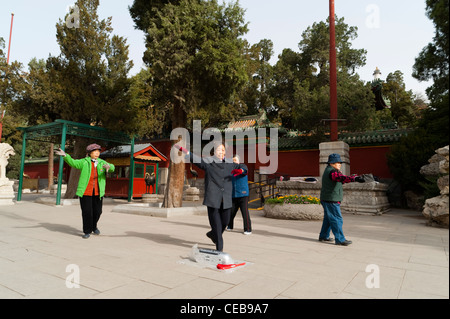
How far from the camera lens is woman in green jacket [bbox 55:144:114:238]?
205 inches

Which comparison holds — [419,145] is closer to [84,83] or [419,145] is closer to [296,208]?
[296,208]

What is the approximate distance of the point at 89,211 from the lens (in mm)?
5238

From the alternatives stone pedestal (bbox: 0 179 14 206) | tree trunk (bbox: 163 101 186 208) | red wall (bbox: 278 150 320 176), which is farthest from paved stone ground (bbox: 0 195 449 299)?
red wall (bbox: 278 150 320 176)

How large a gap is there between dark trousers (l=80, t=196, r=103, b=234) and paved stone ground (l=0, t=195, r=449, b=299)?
280mm

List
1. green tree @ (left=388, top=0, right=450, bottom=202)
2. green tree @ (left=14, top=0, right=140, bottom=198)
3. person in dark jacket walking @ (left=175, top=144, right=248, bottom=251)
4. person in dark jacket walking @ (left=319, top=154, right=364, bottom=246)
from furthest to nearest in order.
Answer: green tree @ (left=14, top=0, right=140, bottom=198), green tree @ (left=388, top=0, right=450, bottom=202), person in dark jacket walking @ (left=319, top=154, right=364, bottom=246), person in dark jacket walking @ (left=175, top=144, right=248, bottom=251)

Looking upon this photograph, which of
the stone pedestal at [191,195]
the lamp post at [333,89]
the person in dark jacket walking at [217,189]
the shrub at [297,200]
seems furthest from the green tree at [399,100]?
the person in dark jacket walking at [217,189]

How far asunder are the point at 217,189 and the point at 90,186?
2.89 m

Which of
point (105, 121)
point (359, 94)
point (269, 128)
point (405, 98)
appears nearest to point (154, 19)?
point (105, 121)

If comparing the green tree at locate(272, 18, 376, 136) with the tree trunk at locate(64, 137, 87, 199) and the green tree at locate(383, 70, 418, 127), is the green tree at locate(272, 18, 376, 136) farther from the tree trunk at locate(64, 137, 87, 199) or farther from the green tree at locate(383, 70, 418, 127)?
the tree trunk at locate(64, 137, 87, 199)

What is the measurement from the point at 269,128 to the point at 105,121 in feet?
30.6

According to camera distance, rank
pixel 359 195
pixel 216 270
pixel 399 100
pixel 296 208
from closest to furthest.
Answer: pixel 216 270, pixel 296 208, pixel 359 195, pixel 399 100

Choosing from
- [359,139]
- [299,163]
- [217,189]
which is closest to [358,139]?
[359,139]

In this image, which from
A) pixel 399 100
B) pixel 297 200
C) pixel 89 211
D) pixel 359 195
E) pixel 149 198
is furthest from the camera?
pixel 399 100

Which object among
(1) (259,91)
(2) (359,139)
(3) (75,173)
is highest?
A: (1) (259,91)
